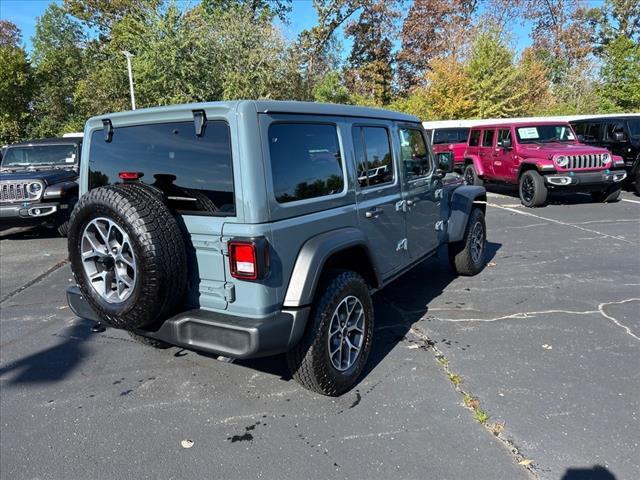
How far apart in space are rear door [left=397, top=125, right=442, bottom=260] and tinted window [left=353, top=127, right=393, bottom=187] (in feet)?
0.90

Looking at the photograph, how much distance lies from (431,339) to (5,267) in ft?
20.5

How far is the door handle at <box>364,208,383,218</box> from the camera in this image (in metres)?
3.37

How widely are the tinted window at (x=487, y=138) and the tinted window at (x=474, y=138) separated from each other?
0.28m

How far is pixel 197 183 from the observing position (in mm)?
2678

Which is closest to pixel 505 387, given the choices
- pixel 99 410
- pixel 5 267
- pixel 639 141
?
pixel 99 410

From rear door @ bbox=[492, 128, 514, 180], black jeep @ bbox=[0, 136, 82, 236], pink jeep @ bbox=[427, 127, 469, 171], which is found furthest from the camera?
pink jeep @ bbox=[427, 127, 469, 171]

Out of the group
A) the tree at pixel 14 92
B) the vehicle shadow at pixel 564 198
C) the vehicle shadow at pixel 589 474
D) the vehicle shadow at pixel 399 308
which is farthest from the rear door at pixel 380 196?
the tree at pixel 14 92

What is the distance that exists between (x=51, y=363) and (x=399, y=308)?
3.09 m

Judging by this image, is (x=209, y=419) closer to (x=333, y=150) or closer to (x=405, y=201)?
(x=333, y=150)

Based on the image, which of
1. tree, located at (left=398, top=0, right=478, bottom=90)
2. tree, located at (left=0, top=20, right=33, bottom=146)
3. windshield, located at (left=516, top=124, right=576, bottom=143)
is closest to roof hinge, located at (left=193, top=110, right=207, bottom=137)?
windshield, located at (left=516, top=124, right=576, bottom=143)

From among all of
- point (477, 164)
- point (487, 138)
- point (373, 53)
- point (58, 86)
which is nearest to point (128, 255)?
point (487, 138)

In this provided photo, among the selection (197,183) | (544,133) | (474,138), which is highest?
(474,138)

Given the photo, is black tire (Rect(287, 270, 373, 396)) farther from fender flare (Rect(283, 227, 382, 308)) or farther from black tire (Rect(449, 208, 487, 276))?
black tire (Rect(449, 208, 487, 276))

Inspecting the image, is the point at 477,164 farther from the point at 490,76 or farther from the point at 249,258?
the point at 490,76
